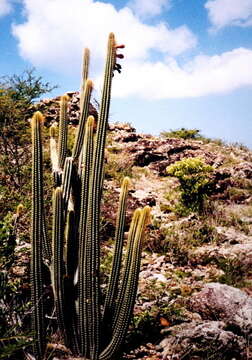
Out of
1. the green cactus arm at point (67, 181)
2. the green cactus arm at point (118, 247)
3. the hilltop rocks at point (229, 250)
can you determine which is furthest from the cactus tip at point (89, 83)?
the hilltop rocks at point (229, 250)

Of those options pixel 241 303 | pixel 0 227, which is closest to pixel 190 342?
pixel 241 303

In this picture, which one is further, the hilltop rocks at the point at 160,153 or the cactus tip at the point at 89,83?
the hilltop rocks at the point at 160,153

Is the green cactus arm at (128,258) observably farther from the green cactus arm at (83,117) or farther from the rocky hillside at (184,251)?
the green cactus arm at (83,117)

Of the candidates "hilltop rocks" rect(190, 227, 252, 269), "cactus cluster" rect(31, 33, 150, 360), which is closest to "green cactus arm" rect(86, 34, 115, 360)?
"cactus cluster" rect(31, 33, 150, 360)

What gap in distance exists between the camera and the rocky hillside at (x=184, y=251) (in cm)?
382

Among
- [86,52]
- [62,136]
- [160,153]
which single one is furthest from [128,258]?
[160,153]

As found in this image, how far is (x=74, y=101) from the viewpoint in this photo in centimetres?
1223

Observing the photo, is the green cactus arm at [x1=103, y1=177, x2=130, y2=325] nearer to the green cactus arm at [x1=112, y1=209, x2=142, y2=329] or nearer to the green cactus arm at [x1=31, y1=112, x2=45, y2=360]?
the green cactus arm at [x1=112, y1=209, x2=142, y2=329]

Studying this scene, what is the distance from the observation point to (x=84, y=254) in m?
3.40

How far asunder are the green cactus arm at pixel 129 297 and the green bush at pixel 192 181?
5.52 m

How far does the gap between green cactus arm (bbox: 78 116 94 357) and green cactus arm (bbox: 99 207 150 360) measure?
0.26 m

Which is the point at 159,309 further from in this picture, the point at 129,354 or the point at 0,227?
the point at 0,227

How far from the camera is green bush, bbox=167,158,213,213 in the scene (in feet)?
29.2

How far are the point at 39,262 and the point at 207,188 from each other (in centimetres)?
679
